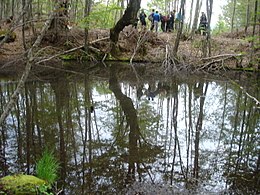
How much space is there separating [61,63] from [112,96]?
8662 millimetres

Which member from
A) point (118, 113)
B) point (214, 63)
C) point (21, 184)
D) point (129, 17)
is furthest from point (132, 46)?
point (21, 184)

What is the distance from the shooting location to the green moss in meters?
3.83

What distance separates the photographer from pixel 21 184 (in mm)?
3908

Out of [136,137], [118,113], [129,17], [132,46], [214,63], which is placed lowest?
[136,137]

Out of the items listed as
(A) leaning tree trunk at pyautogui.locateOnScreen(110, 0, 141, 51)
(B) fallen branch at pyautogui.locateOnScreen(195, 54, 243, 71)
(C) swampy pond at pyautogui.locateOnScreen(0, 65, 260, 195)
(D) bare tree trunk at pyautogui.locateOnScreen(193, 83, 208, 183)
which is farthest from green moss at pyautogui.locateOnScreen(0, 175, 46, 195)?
(B) fallen branch at pyautogui.locateOnScreen(195, 54, 243, 71)

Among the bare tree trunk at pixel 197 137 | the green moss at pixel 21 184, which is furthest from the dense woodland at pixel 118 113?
the green moss at pixel 21 184

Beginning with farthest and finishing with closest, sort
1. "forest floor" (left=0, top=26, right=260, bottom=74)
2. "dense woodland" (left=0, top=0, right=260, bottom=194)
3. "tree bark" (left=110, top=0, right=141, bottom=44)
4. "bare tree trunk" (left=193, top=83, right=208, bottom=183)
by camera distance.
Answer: "forest floor" (left=0, top=26, right=260, bottom=74)
"tree bark" (left=110, top=0, right=141, bottom=44)
"bare tree trunk" (left=193, top=83, right=208, bottom=183)
"dense woodland" (left=0, top=0, right=260, bottom=194)

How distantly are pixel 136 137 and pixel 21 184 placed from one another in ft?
10.8

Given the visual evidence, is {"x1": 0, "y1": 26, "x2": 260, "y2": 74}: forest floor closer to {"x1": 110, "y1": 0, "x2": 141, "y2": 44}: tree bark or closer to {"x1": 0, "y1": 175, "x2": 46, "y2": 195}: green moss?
{"x1": 110, "y1": 0, "x2": 141, "y2": 44}: tree bark

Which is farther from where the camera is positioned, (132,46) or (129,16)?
(132,46)

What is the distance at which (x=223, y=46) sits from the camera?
19844 millimetres

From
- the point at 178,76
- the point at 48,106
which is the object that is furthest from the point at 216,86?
the point at 48,106

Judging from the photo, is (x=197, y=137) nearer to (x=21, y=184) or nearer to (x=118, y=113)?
(x=118, y=113)

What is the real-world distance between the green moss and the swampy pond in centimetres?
60
